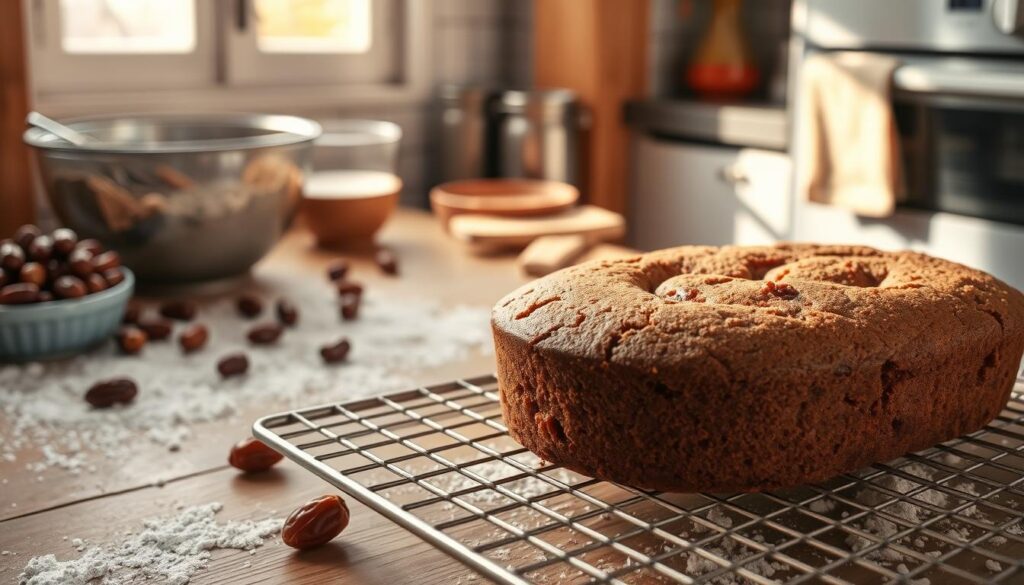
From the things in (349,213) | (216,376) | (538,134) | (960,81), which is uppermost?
(960,81)

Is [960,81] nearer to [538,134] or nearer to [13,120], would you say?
[538,134]

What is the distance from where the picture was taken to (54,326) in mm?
1271

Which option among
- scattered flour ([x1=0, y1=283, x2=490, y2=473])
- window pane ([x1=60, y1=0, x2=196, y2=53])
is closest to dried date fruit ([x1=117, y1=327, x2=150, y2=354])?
scattered flour ([x1=0, y1=283, x2=490, y2=473])

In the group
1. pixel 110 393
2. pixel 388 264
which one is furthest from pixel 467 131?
pixel 110 393

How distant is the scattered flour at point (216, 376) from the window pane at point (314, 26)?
1.10m

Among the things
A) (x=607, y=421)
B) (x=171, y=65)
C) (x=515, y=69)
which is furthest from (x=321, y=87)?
(x=607, y=421)

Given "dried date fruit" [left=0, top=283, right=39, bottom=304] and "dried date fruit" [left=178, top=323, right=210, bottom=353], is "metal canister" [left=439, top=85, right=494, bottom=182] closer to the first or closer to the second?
"dried date fruit" [left=178, top=323, right=210, bottom=353]

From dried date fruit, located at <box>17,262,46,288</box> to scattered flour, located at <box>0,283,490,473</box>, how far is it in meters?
0.10

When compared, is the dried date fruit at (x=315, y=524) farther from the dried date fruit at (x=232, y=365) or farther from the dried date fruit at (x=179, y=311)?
the dried date fruit at (x=179, y=311)

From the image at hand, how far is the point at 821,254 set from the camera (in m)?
1.02

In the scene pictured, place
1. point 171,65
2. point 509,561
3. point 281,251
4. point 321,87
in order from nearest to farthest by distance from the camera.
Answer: point 509,561 < point 281,251 < point 171,65 < point 321,87

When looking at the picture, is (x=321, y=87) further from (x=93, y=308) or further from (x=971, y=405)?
(x=971, y=405)

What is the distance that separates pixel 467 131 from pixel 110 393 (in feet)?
5.05

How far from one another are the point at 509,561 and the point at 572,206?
52.9 inches
